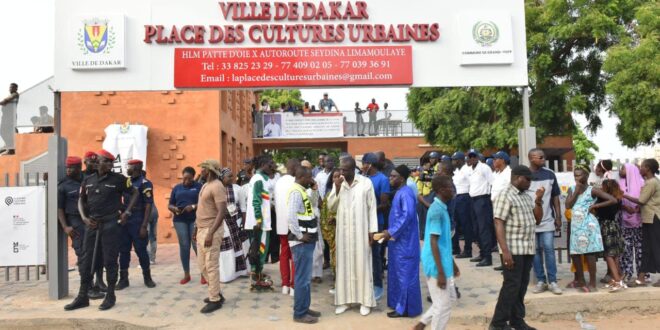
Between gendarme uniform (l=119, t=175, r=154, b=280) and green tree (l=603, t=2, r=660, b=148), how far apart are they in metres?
12.4

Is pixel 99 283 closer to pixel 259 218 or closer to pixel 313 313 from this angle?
pixel 259 218

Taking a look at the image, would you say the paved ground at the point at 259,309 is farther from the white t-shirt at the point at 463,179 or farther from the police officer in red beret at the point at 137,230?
the white t-shirt at the point at 463,179

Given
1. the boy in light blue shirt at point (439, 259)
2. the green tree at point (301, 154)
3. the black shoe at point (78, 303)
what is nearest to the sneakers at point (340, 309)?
the boy in light blue shirt at point (439, 259)

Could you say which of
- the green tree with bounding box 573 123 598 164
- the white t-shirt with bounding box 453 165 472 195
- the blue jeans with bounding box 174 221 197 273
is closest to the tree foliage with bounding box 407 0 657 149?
the white t-shirt with bounding box 453 165 472 195

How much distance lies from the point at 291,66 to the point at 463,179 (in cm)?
377

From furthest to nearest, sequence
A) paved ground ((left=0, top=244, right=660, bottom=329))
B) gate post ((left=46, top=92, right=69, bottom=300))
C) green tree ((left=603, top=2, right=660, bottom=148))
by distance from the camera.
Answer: green tree ((left=603, top=2, right=660, bottom=148))
gate post ((left=46, top=92, right=69, bottom=300))
paved ground ((left=0, top=244, right=660, bottom=329))

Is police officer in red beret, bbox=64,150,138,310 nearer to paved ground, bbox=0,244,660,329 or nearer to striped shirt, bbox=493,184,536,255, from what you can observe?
paved ground, bbox=0,244,660,329

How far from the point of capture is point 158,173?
43.7 feet

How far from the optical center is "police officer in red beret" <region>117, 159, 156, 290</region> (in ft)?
25.3

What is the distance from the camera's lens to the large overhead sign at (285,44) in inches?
285

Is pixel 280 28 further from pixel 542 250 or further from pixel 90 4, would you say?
pixel 542 250

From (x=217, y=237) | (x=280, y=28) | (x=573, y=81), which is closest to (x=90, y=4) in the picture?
(x=280, y=28)

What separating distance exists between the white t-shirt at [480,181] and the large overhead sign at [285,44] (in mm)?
1756

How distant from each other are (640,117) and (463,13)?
9661mm
